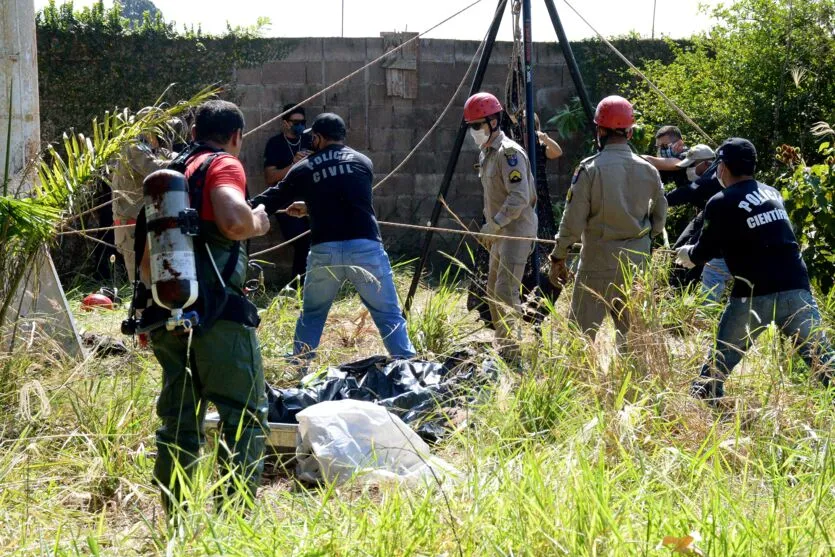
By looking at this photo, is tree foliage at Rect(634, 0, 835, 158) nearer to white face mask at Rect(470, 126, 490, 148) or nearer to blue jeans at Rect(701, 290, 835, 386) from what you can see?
white face mask at Rect(470, 126, 490, 148)

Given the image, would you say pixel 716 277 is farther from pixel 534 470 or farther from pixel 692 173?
pixel 534 470

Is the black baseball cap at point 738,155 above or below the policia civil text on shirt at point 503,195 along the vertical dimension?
above

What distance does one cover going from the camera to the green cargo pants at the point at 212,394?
12.5 ft

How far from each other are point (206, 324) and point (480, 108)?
3.53 metres

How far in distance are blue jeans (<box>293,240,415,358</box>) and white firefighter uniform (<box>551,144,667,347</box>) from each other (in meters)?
0.98

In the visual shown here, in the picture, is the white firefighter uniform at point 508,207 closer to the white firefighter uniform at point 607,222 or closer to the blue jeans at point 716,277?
the white firefighter uniform at point 607,222

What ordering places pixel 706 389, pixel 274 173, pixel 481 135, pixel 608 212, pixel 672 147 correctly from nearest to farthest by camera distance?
pixel 706 389 < pixel 608 212 < pixel 481 135 < pixel 672 147 < pixel 274 173

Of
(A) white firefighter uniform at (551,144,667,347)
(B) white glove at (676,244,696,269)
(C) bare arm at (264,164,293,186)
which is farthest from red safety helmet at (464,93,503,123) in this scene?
(C) bare arm at (264,164,293,186)

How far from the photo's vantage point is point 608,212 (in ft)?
19.4

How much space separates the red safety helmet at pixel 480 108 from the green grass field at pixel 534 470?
71.1 inches

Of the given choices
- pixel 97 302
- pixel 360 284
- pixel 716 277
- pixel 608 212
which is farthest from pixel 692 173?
pixel 97 302

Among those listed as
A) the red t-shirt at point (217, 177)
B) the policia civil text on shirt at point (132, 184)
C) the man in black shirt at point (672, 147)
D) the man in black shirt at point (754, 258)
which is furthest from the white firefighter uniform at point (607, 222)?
the man in black shirt at point (672, 147)

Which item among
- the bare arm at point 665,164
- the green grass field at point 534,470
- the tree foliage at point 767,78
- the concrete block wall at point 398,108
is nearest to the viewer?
the green grass field at point 534,470

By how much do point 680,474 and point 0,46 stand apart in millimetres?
4094
